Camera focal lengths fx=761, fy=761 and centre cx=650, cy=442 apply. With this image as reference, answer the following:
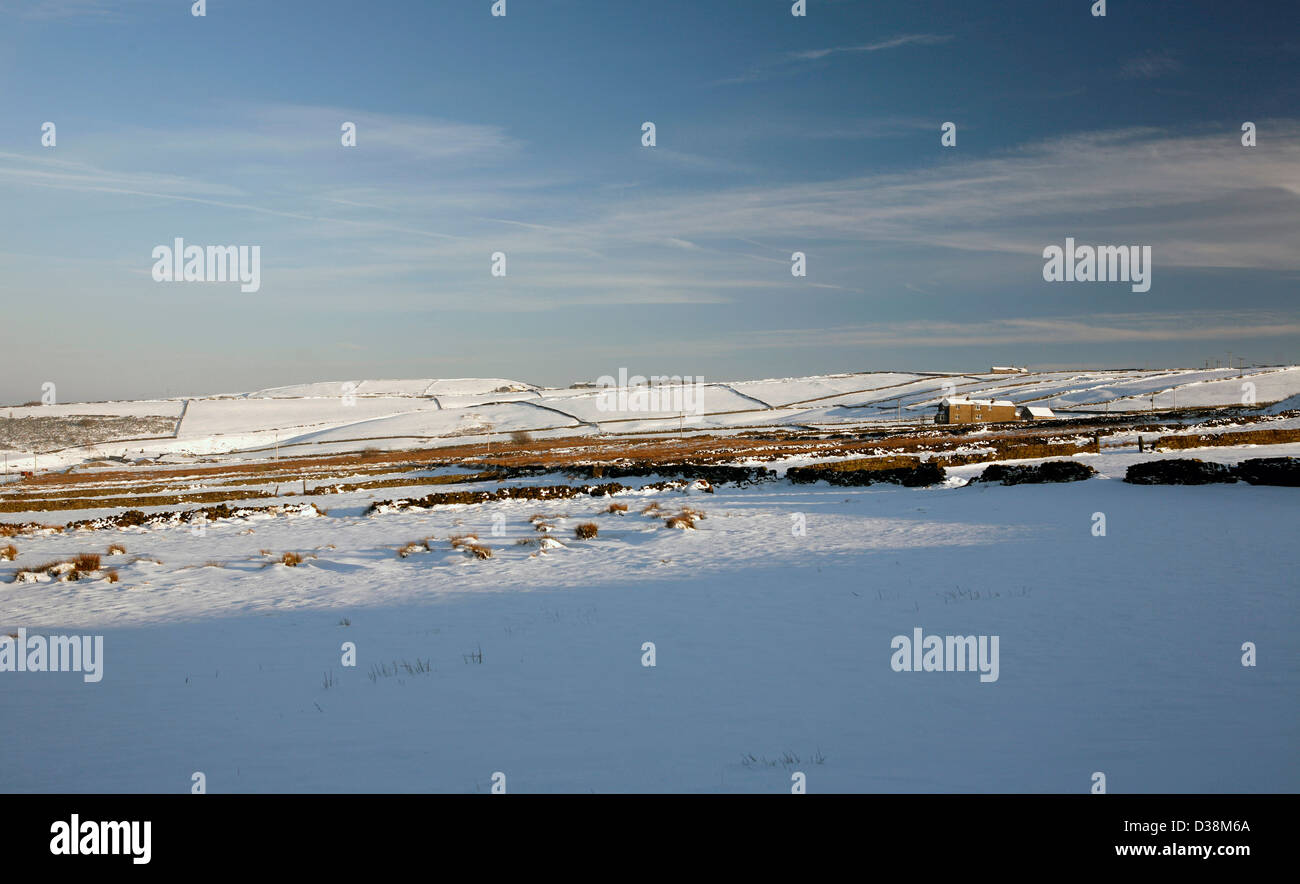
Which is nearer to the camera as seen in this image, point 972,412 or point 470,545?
point 470,545

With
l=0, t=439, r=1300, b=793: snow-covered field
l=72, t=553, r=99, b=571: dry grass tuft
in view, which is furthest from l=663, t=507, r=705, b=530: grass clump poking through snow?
l=72, t=553, r=99, b=571: dry grass tuft

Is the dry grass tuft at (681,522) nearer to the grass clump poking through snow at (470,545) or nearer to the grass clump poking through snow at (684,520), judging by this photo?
the grass clump poking through snow at (684,520)

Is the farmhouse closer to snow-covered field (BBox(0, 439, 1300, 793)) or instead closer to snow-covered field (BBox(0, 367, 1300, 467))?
snow-covered field (BBox(0, 367, 1300, 467))

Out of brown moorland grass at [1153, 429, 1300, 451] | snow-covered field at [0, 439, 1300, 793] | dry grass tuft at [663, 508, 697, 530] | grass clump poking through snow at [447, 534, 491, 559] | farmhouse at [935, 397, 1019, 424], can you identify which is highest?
farmhouse at [935, 397, 1019, 424]

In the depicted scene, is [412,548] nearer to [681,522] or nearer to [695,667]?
[681,522]

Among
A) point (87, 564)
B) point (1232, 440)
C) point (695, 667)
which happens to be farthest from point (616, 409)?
point (695, 667)

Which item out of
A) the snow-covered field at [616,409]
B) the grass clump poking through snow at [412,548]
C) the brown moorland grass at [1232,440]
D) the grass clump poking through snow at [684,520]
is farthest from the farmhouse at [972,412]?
the grass clump poking through snow at [412,548]
